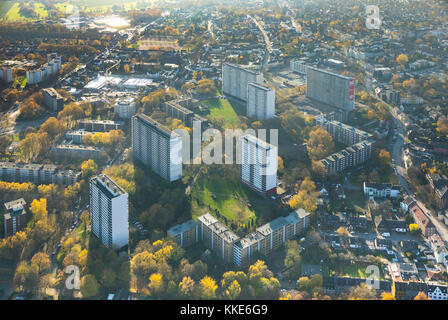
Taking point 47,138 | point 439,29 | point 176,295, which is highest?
point 439,29

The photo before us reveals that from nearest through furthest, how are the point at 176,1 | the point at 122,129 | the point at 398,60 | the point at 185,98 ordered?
the point at 122,129 < the point at 185,98 < the point at 398,60 < the point at 176,1

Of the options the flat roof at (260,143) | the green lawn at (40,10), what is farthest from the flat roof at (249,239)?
the green lawn at (40,10)

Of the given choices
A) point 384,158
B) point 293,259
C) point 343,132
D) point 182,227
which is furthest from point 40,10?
point 293,259

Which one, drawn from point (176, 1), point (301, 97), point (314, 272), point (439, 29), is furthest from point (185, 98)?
point (176, 1)

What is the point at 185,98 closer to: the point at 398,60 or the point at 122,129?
the point at 122,129

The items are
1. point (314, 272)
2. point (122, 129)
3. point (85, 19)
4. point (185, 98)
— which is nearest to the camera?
point (314, 272)
